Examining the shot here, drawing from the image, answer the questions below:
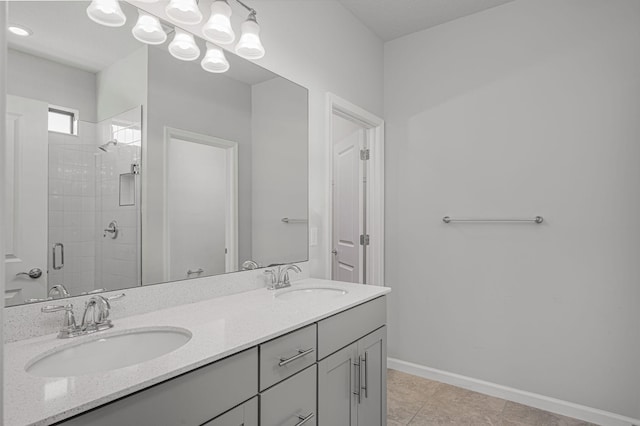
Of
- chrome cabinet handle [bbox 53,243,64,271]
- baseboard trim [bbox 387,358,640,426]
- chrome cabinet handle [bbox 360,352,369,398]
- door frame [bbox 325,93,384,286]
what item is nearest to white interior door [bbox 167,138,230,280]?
chrome cabinet handle [bbox 53,243,64,271]

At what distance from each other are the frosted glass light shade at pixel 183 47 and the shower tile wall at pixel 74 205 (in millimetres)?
496

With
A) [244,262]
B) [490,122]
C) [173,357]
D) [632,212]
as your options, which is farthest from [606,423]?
[173,357]

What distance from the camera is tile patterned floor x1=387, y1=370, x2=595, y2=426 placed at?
2.13 m

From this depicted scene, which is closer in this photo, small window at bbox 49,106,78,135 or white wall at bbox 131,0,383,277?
small window at bbox 49,106,78,135

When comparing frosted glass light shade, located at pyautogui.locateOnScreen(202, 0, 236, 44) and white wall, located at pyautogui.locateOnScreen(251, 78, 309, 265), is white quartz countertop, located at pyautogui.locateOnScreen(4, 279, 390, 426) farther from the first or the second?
frosted glass light shade, located at pyautogui.locateOnScreen(202, 0, 236, 44)

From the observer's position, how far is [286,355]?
119 centimetres

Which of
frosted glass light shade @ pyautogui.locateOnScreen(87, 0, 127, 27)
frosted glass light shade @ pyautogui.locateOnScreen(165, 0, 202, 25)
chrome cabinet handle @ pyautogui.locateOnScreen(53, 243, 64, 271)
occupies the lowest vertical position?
chrome cabinet handle @ pyautogui.locateOnScreen(53, 243, 64, 271)

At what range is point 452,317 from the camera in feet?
8.71

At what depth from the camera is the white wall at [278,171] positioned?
1.89 m

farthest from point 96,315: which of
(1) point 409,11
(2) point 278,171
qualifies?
(1) point 409,11

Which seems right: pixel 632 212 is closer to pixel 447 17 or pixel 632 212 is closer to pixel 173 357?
pixel 447 17

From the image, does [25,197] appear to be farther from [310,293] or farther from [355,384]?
[355,384]

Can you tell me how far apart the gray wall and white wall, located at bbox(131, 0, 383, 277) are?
1.02ft

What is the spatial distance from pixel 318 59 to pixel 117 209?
1556 millimetres
